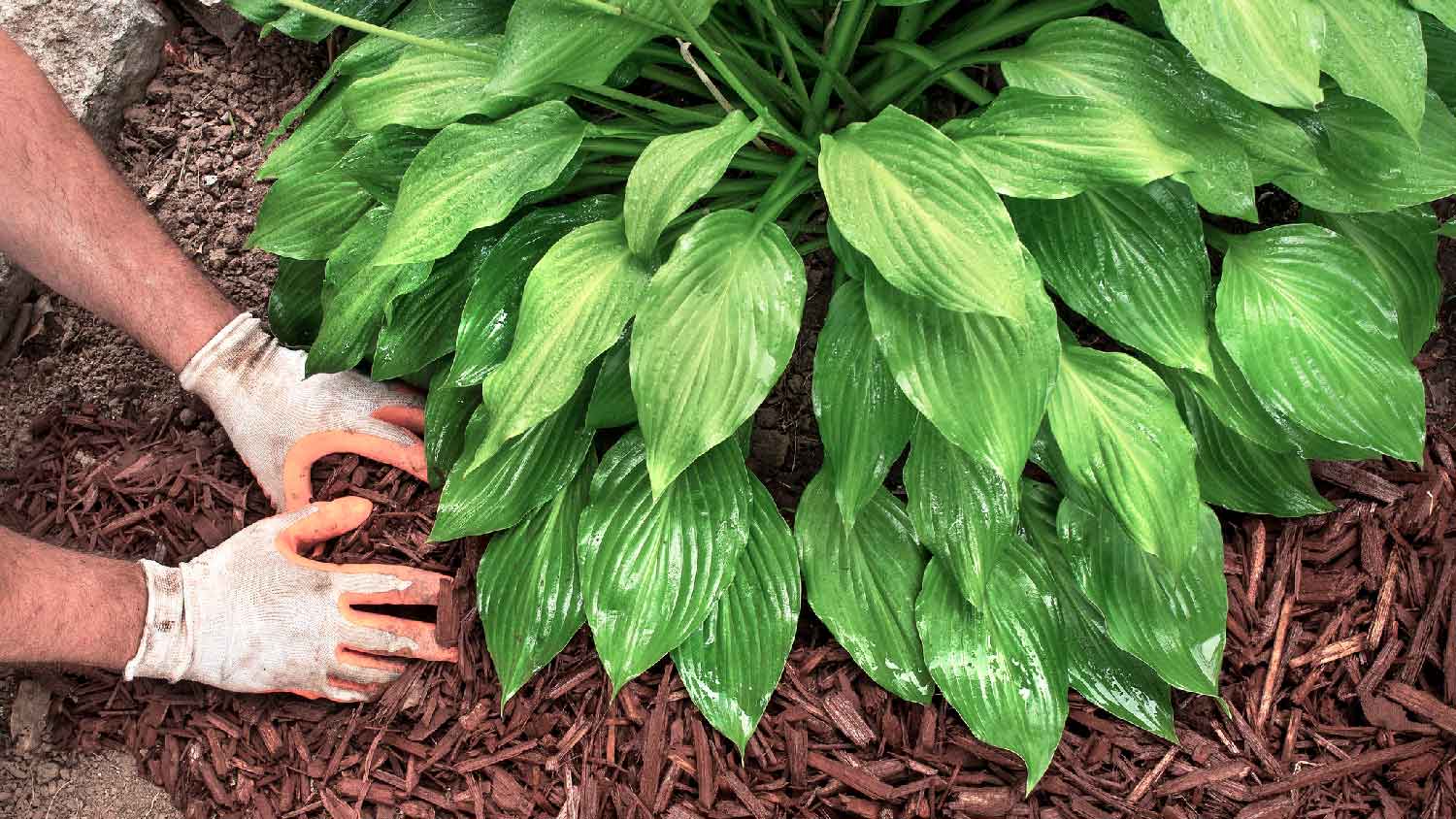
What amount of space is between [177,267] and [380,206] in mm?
485

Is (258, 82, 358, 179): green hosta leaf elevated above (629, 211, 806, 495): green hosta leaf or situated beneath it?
elevated above

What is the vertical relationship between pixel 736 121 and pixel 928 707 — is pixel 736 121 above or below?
above

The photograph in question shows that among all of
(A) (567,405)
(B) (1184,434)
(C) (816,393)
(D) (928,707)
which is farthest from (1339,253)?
(A) (567,405)

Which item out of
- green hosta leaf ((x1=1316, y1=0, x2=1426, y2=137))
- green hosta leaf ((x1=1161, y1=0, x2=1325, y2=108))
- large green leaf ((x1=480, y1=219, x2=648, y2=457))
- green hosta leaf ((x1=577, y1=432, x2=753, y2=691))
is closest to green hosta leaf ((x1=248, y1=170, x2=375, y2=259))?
large green leaf ((x1=480, y1=219, x2=648, y2=457))

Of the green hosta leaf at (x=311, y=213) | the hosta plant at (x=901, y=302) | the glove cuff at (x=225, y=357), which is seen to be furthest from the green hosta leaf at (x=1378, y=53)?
the glove cuff at (x=225, y=357)

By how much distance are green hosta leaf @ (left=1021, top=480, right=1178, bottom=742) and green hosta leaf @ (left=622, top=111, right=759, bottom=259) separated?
2.05 feet

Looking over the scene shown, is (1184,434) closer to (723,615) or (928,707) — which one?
(928,707)

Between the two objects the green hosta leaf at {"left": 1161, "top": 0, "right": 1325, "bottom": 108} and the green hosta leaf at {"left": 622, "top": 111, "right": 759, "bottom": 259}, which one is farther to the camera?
the green hosta leaf at {"left": 622, "top": 111, "right": 759, "bottom": 259}

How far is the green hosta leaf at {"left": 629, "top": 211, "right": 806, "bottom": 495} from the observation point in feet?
3.72

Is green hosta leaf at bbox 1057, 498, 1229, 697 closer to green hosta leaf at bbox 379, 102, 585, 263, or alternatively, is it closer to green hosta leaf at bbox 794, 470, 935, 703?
green hosta leaf at bbox 794, 470, 935, 703

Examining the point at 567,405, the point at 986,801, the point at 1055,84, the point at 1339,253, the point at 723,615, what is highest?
the point at 1055,84

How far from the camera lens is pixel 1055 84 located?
47.6 inches

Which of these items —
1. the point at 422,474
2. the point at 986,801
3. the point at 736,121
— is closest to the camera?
the point at 736,121

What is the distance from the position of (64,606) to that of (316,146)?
719 mm
